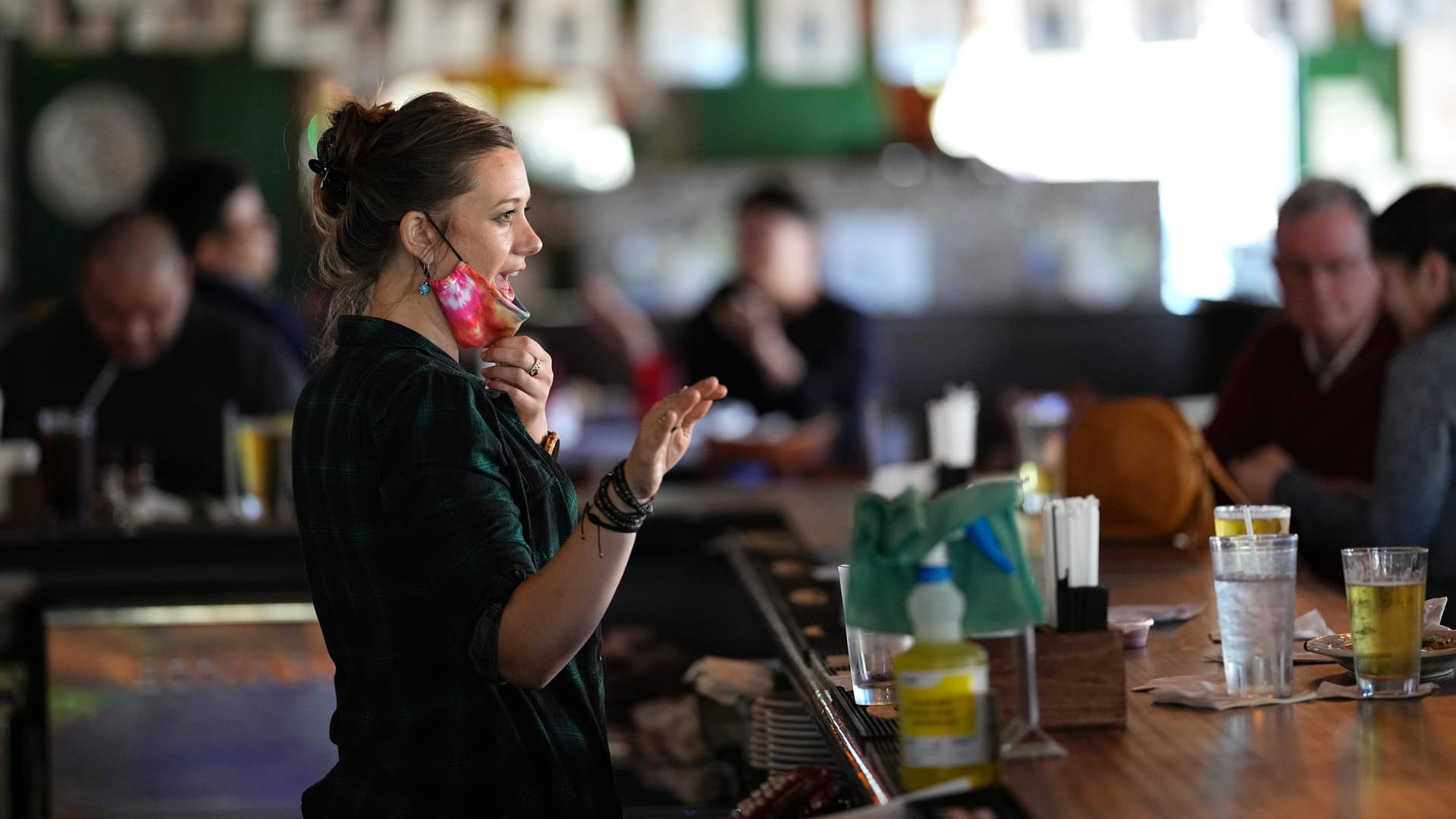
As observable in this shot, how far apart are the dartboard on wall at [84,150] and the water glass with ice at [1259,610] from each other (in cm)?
852

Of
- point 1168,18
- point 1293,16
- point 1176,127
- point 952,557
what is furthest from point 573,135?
point 952,557

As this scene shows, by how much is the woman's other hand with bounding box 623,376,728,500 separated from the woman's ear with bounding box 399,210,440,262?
1.18 feet

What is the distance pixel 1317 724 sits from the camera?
5.05 feet

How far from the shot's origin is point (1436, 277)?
2.62 metres

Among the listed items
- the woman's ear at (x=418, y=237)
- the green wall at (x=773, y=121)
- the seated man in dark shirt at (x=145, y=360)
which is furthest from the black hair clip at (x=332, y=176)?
the green wall at (x=773, y=121)

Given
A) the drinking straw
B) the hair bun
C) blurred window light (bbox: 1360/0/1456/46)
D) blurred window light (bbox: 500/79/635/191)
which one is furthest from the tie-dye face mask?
blurred window light (bbox: 500/79/635/191)

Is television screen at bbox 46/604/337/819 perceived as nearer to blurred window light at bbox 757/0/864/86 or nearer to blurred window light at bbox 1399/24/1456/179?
blurred window light at bbox 757/0/864/86

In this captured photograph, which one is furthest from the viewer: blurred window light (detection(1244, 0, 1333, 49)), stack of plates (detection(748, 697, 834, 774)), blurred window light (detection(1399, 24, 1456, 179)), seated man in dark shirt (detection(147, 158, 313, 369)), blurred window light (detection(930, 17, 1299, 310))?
blurred window light (detection(930, 17, 1299, 310))

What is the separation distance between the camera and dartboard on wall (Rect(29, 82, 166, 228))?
30.0 ft

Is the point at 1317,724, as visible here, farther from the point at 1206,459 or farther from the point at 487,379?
the point at 1206,459

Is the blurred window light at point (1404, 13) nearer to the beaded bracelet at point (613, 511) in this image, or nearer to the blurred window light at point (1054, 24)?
the blurred window light at point (1054, 24)

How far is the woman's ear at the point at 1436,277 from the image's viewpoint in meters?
2.62

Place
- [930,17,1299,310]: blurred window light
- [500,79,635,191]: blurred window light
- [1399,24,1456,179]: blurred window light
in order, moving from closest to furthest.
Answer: [1399,24,1456,179]: blurred window light → [930,17,1299,310]: blurred window light → [500,79,635,191]: blurred window light

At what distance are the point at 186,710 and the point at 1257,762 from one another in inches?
105
